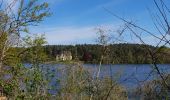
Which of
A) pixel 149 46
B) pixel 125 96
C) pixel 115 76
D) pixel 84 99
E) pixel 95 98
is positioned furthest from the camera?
pixel 125 96

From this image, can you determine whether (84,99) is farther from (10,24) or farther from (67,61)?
(10,24)

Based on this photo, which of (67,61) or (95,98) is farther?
(67,61)

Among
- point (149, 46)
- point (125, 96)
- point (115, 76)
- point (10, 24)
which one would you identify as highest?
point (10, 24)

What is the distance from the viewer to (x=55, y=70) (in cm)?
1045

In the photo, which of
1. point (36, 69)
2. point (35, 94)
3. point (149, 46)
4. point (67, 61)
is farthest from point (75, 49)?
point (149, 46)

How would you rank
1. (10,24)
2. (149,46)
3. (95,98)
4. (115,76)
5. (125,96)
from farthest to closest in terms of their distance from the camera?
(125,96)
(10,24)
(115,76)
(95,98)
(149,46)

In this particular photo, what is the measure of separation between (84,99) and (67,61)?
1746mm

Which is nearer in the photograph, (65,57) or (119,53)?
(119,53)

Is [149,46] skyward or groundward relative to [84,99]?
skyward

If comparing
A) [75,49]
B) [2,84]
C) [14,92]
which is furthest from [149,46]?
[2,84]

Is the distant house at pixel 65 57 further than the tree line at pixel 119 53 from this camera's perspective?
Yes

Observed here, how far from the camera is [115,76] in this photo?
29.3 feet

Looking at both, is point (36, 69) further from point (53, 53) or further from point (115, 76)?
point (53, 53)

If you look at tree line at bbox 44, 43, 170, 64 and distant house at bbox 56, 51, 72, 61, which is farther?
distant house at bbox 56, 51, 72, 61
